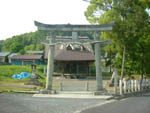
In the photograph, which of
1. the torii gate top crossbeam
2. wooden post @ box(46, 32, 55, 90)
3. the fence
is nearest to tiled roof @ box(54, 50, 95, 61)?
the fence

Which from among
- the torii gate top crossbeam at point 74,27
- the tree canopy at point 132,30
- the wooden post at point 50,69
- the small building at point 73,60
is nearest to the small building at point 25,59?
the small building at point 73,60

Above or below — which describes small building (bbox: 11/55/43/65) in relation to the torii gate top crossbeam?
below

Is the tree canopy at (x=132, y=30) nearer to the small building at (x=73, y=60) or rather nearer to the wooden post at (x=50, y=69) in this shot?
the wooden post at (x=50, y=69)

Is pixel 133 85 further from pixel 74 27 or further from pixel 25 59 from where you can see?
pixel 25 59

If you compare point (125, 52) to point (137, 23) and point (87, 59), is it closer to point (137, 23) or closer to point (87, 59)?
point (137, 23)

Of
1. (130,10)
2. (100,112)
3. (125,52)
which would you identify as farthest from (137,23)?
(100,112)

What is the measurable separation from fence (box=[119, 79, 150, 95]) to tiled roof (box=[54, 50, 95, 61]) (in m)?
12.9

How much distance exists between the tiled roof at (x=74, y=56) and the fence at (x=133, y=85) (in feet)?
42.5

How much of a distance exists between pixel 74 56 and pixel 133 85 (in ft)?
54.4

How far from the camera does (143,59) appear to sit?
21.0 metres

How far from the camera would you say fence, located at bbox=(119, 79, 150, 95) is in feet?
55.1

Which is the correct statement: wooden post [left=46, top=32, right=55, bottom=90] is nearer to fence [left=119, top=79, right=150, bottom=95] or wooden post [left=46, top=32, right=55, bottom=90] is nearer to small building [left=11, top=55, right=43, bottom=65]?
fence [left=119, top=79, right=150, bottom=95]

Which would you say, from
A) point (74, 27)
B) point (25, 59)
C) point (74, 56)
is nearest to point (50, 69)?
point (74, 27)

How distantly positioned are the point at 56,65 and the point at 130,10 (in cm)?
2019
